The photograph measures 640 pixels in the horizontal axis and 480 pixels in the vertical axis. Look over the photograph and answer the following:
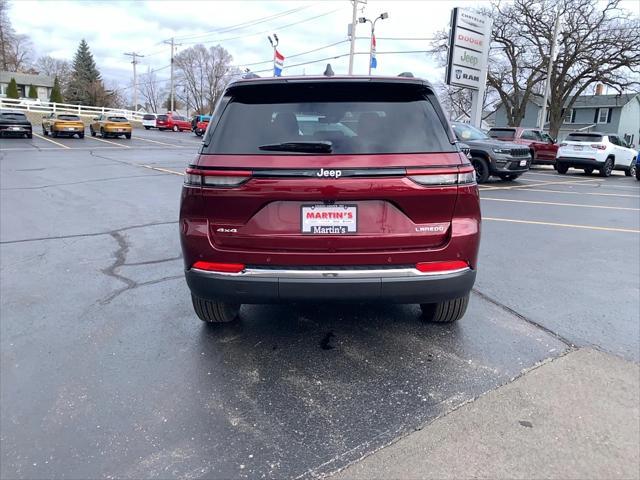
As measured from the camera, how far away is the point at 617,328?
398 centimetres

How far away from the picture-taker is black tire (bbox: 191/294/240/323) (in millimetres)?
3668

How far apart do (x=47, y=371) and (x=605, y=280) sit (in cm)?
529

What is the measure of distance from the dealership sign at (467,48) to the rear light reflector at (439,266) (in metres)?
19.6

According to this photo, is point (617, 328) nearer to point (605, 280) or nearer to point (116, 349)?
point (605, 280)

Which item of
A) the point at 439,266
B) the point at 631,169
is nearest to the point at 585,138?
the point at 631,169

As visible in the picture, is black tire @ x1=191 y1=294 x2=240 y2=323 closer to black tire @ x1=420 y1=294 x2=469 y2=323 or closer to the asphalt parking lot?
the asphalt parking lot

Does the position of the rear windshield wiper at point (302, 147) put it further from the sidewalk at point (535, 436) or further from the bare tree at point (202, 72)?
the bare tree at point (202, 72)

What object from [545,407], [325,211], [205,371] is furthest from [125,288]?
[545,407]

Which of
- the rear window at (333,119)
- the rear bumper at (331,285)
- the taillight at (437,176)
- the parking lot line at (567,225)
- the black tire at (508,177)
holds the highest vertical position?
the rear window at (333,119)

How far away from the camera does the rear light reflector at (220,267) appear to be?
3098 millimetres

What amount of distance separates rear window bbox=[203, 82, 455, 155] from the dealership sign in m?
19.3

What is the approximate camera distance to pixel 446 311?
382 cm

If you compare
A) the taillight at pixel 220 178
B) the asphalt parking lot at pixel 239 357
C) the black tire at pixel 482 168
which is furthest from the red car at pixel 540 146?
the taillight at pixel 220 178

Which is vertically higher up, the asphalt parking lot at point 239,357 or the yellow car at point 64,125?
the yellow car at point 64,125
